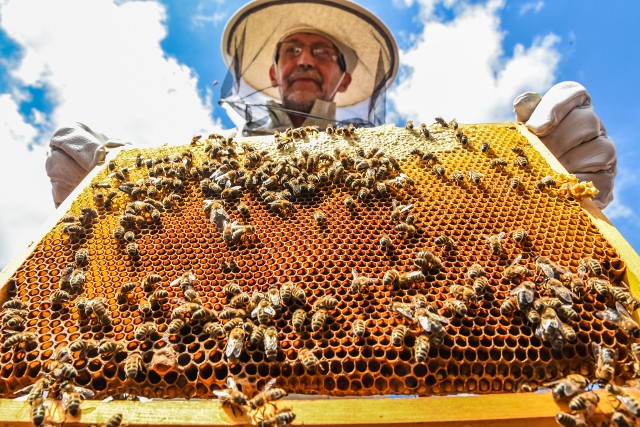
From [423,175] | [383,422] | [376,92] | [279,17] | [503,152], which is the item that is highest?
[279,17]

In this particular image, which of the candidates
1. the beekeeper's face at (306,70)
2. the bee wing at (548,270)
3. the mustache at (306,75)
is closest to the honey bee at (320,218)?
the bee wing at (548,270)

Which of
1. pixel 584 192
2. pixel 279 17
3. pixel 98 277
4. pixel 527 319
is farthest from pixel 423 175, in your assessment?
pixel 279 17

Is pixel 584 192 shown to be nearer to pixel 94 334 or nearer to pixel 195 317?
pixel 195 317

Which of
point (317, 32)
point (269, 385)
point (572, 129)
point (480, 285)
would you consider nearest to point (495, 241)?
point (480, 285)

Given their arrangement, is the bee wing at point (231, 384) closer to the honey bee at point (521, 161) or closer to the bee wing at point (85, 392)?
the bee wing at point (85, 392)

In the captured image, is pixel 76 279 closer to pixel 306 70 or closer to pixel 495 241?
pixel 495 241

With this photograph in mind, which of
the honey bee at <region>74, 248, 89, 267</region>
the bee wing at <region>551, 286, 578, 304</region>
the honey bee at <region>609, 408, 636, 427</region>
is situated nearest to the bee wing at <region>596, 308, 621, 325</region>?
the bee wing at <region>551, 286, 578, 304</region>

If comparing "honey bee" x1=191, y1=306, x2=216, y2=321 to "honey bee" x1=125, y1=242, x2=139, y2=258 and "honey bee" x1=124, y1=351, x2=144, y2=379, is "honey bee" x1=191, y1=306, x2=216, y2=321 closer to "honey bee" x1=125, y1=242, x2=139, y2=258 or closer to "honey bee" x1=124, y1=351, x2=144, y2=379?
"honey bee" x1=124, y1=351, x2=144, y2=379
